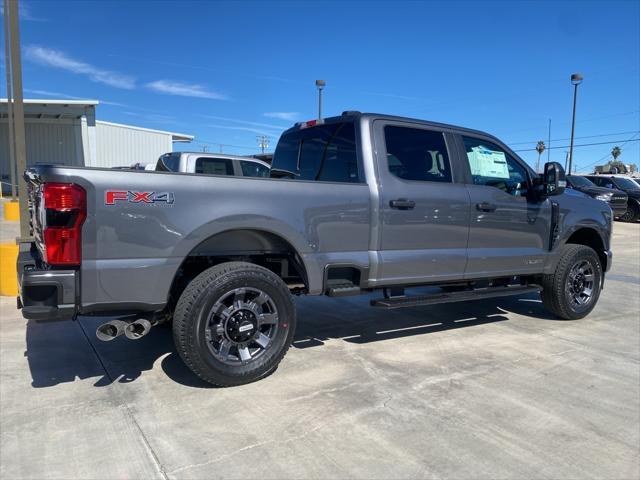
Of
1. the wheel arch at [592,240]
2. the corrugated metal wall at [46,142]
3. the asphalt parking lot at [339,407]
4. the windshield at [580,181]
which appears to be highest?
the corrugated metal wall at [46,142]

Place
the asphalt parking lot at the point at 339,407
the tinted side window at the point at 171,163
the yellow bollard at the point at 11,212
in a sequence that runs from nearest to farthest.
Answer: the asphalt parking lot at the point at 339,407, the tinted side window at the point at 171,163, the yellow bollard at the point at 11,212

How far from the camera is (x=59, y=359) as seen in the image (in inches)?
173

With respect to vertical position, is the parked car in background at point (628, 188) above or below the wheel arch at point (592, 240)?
above

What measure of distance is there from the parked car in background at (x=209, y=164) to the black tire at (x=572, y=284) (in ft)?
20.4

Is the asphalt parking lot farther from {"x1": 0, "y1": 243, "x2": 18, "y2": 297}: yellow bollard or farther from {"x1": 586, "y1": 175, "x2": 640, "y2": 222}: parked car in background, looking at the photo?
{"x1": 586, "y1": 175, "x2": 640, "y2": 222}: parked car in background

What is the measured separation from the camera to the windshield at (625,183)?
21708 mm

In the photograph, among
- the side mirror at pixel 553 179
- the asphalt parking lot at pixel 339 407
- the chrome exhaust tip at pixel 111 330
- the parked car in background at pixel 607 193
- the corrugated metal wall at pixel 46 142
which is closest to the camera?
the asphalt parking lot at pixel 339 407

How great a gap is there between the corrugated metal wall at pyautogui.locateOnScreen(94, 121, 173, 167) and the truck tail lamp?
35893 mm

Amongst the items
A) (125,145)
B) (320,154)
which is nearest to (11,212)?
(320,154)

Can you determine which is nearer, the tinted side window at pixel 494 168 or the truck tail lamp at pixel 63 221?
the truck tail lamp at pixel 63 221

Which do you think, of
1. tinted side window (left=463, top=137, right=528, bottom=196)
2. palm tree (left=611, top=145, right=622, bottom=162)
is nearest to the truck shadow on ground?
tinted side window (left=463, top=137, right=528, bottom=196)

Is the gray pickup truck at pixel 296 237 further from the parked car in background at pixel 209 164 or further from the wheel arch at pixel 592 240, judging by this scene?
the parked car in background at pixel 209 164

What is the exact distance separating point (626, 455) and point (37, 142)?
139ft

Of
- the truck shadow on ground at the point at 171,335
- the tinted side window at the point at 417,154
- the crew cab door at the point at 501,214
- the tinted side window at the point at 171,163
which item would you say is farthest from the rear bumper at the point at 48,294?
the tinted side window at the point at 171,163
